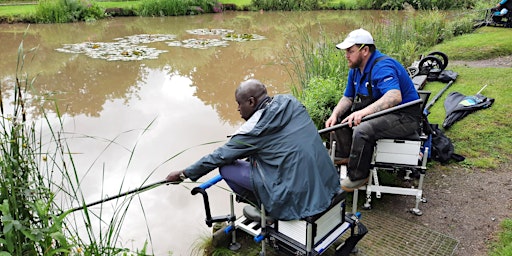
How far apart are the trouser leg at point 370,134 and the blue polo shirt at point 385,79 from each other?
19 cm

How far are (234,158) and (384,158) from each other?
1.36 m

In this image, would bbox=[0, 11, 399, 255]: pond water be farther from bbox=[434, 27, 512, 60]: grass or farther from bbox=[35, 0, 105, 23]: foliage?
bbox=[434, 27, 512, 60]: grass

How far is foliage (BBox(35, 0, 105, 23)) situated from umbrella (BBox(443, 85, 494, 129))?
1505 centimetres

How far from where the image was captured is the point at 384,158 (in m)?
3.10

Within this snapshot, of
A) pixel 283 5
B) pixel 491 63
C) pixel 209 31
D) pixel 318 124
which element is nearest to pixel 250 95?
pixel 318 124

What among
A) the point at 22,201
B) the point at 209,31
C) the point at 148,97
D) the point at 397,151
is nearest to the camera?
the point at 22,201

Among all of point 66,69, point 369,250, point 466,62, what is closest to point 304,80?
point 369,250

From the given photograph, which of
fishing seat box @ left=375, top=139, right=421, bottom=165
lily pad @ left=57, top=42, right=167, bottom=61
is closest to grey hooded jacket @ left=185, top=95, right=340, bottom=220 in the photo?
fishing seat box @ left=375, top=139, right=421, bottom=165

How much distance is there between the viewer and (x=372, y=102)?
3.17 m

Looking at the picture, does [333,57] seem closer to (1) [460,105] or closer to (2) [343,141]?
(1) [460,105]

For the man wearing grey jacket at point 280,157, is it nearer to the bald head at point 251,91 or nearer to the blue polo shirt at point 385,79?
the bald head at point 251,91

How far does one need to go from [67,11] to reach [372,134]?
53.5 feet

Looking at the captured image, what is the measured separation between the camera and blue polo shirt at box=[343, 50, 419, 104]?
2.95 m

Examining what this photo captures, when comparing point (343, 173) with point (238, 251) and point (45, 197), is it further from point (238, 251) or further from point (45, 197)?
point (45, 197)
